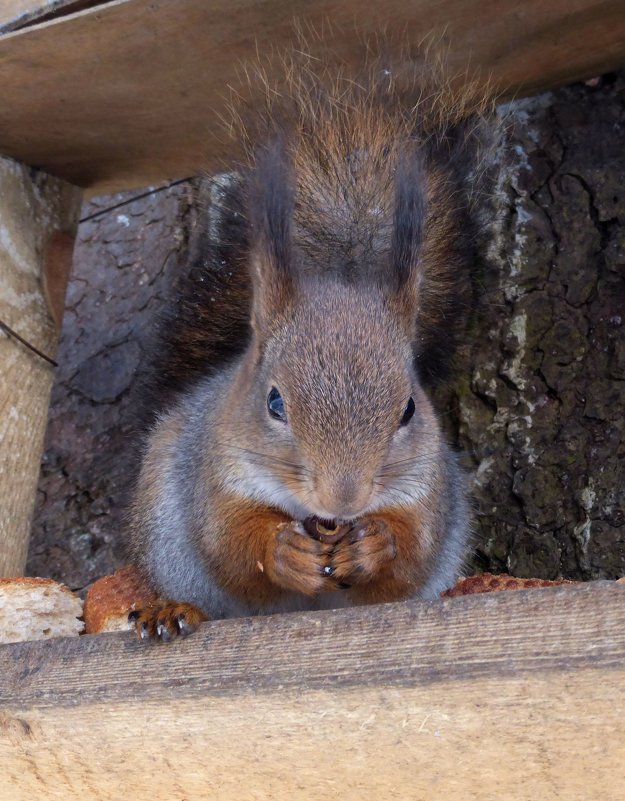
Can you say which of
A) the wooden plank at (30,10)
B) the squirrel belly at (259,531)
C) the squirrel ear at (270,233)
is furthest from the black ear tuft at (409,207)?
the wooden plank at (30,10)

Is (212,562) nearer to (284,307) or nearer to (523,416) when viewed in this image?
(284,307)

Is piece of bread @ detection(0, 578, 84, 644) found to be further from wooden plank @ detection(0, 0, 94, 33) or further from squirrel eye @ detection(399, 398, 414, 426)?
wooden plank @ detection(0, 0, 94, 33)

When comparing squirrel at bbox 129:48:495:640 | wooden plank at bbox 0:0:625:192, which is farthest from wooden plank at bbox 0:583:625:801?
wooden plank at bbox 0:0:625:192

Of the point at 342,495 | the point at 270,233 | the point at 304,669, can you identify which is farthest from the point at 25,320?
the point at 304,669

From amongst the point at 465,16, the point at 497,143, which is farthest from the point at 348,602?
the point at 465,16

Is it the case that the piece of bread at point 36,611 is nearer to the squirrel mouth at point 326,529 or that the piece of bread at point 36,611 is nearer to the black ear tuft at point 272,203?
the squirrel mouth at point 326,529

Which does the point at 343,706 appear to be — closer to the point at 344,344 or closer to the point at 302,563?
the point at 302,563
